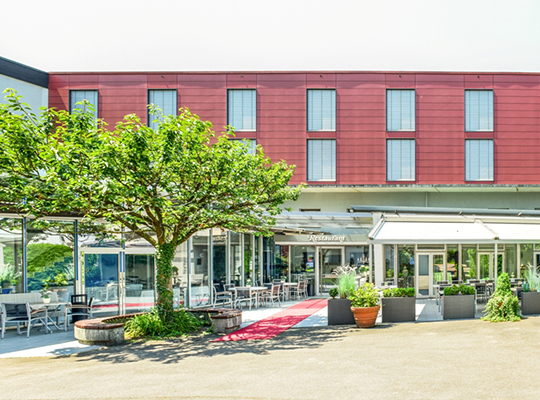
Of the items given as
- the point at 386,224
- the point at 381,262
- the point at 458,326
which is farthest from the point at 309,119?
the point at 458,326

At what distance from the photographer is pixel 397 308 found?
13.9 meters

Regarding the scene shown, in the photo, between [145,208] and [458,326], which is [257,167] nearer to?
[145,208]

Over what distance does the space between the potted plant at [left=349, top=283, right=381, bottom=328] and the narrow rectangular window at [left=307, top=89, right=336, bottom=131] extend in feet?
51.8

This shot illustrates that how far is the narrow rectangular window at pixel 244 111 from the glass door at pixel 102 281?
44.3 feet

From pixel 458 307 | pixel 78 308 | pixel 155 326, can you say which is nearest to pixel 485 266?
pixel 458 307

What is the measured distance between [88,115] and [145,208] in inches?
96.8

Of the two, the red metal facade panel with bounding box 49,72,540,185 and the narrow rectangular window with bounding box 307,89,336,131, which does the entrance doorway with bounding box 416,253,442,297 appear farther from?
the narrow rectangular window with bounding box 307,89,336,131

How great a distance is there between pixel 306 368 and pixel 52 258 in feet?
31.8

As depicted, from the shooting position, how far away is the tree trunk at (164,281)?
12.6m

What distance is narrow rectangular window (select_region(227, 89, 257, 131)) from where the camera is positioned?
27.8 meters

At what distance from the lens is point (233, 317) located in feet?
41.5

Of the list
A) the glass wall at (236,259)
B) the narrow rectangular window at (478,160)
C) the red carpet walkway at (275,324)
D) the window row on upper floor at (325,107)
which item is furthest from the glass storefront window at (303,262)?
the narrow rectangular window at (478,160)

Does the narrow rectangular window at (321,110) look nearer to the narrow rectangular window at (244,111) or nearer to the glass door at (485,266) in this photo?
the narrow rectangular window at (244,111)

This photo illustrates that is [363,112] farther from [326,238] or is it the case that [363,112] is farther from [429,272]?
[429,272]
